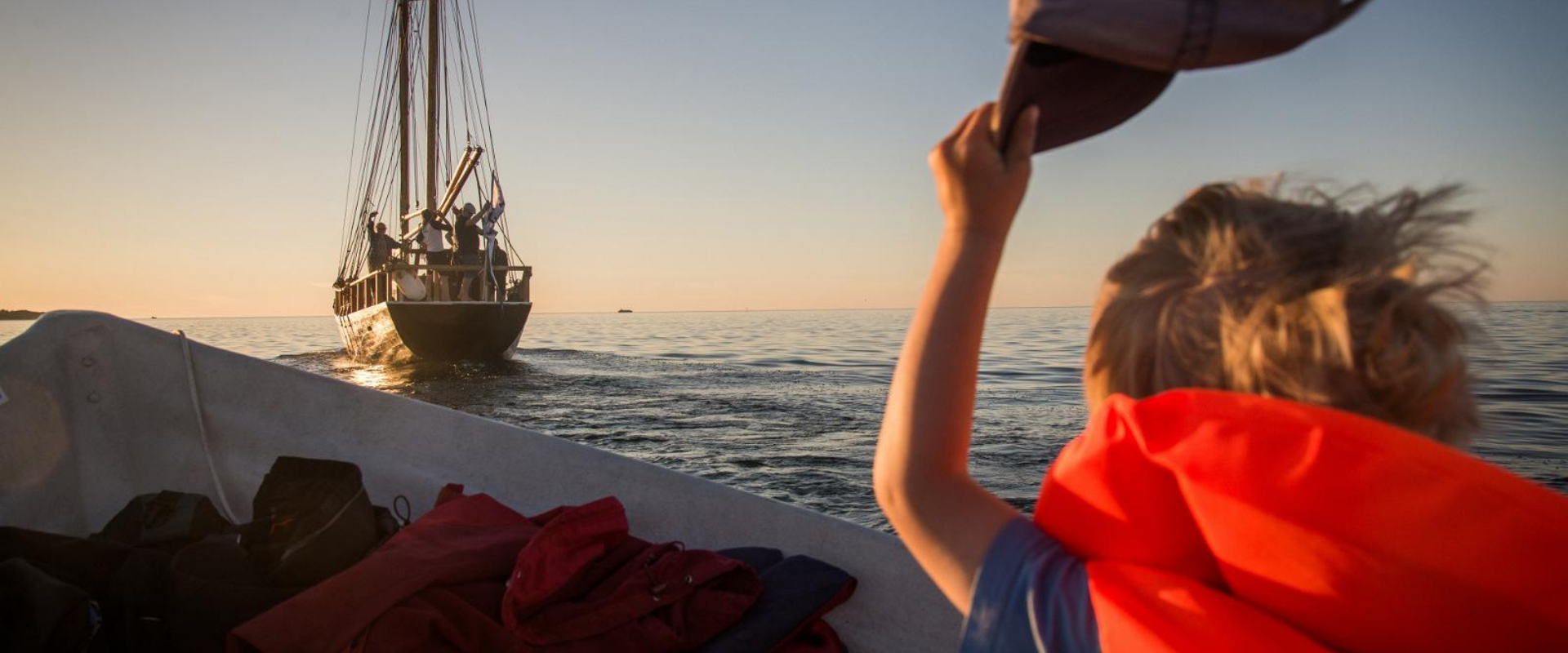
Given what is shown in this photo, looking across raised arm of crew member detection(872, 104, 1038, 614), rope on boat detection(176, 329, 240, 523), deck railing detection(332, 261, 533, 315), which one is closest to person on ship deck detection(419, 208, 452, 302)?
deck railing detection(332, 261, 533, 315)

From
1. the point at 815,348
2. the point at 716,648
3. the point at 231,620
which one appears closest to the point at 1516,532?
the point at 716,648

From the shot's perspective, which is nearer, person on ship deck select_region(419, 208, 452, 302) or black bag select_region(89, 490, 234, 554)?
black bag select_region(89, 490, 234, 554)

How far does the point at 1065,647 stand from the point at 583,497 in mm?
2385

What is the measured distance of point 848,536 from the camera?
247 cm

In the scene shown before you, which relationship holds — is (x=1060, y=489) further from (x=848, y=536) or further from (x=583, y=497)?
(x=583, y=497)

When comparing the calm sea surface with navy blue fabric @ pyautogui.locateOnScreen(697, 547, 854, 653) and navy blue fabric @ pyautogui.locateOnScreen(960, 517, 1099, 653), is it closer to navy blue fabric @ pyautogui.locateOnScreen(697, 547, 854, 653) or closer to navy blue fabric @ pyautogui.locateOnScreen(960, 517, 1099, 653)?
navy blue fabric @ pyautogui.locateOnScreen(960, 517, 1099, 653)

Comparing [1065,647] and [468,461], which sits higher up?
[1065,647]

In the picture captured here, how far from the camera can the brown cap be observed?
0.64 m

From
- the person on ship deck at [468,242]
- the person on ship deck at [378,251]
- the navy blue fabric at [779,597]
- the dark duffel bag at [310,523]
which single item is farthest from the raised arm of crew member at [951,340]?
the person on ship deck at [378,251]

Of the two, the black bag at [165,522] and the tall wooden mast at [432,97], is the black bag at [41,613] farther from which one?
the tall wooden mast at [432,97]

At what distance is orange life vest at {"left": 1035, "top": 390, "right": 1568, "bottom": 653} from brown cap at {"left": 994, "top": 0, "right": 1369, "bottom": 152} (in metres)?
0.28

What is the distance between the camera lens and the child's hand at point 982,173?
0.79 metres

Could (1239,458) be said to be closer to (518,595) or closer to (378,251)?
(518,595)

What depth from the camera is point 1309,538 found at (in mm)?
718
